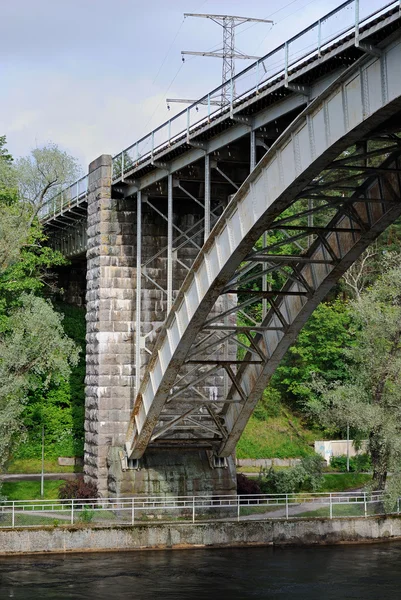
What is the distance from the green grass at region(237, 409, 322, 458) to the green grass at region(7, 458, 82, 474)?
8065 millimetres

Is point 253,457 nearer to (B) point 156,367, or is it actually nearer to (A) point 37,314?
(A) point 37,314

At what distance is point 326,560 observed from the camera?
31344mm

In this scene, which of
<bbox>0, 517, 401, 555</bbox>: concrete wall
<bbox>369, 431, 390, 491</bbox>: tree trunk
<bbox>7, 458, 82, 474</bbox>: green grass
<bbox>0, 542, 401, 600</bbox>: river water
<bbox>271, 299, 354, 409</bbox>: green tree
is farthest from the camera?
<bbox>271, 299, 354, 409</bbox>: green tree

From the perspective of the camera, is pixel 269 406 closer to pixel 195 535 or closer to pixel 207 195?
pixel 195 535

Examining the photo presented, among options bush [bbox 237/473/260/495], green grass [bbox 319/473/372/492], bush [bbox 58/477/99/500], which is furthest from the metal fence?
green grass [bbox 319/473/372/492]

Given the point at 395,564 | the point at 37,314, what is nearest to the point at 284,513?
the point at 395,564

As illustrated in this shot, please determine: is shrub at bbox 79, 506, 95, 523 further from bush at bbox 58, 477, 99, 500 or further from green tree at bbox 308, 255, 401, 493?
green tree at bbox 308, 255, 401, 493

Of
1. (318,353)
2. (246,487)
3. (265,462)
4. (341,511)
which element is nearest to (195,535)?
(341,511)

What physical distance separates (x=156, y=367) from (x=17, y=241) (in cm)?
1015

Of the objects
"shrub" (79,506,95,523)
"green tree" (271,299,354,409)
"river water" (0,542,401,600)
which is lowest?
"river water" (0,542,401,600)

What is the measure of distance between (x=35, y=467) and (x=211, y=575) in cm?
1918

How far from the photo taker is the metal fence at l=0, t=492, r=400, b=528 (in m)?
33.8

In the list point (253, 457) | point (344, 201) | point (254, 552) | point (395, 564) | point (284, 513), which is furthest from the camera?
point (253, 457)

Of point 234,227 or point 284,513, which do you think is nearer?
point 234,227
